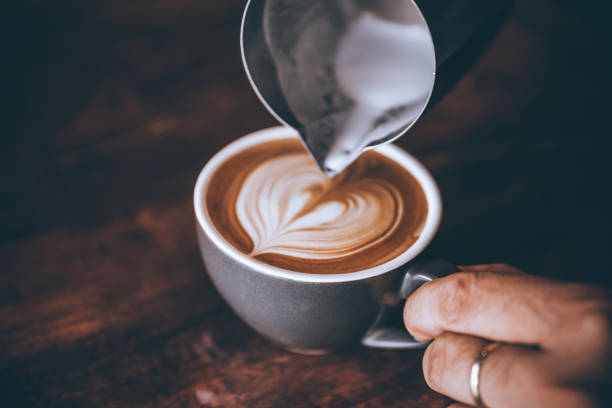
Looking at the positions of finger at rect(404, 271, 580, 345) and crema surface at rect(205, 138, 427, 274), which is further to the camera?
crema surface at rect(205, 138, 427, 274)

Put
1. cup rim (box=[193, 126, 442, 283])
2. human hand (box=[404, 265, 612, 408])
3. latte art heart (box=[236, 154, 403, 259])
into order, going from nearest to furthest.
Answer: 1. human hand (box=[404, 265, 612, 408])
2. cup rim (box=[193, 126, 442, 283])
3. latte art heart (box=[236, 154, 403, 259])

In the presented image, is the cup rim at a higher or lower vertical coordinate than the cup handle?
higher

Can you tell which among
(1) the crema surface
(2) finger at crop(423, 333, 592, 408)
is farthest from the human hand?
(1) the crema surface

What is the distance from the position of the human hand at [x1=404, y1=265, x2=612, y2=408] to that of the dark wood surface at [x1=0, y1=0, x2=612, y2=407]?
0.13 metres

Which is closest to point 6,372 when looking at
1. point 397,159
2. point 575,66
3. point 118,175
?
point 118,175

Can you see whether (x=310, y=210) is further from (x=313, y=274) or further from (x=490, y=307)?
(x=490, y=307)

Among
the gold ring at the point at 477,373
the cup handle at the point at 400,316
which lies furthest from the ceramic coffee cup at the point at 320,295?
the gold ring at the point at 477,373

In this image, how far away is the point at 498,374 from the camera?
18.7 inches

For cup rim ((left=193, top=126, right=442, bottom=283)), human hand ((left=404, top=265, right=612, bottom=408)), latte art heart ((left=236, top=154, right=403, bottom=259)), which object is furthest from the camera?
latte art heart ((left=236, top=154, right=403, bottom=259))

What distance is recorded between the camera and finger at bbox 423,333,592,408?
1.43 ft

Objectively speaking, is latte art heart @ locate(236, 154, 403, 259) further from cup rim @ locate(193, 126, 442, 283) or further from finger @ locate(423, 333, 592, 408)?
finger @ locate(423, 333, 592, 408)

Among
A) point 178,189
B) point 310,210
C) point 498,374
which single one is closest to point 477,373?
point 498,374

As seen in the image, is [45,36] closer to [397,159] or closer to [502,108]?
[397,159]

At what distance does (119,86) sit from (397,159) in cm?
69
